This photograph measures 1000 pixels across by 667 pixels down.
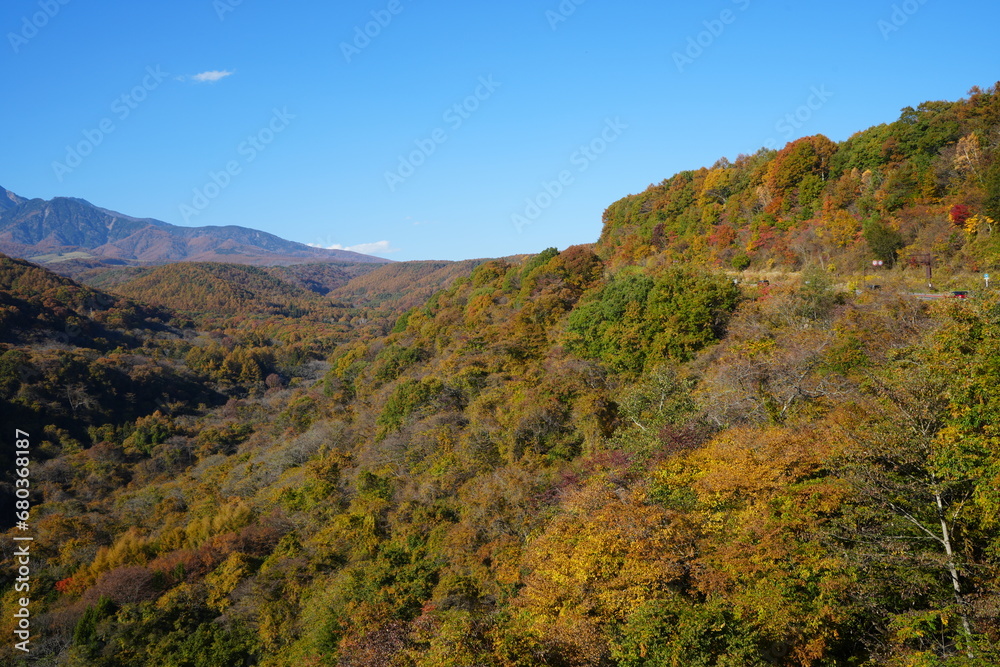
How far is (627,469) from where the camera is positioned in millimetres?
12688

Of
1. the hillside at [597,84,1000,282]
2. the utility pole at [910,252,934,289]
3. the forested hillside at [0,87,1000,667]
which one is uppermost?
the hillside at [597,84,1000,282]

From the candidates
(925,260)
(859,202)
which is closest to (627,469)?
(925,260)

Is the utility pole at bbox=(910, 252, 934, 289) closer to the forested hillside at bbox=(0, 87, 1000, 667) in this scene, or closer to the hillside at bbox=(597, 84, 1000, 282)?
the hillside at bbox=(597, 84, 1000, 282)

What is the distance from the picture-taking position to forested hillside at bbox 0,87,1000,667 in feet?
24.7

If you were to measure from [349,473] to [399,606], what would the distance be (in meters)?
8.71

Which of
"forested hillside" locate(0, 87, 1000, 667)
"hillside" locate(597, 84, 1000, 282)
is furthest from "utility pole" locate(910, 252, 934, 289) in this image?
"forested hillside" locate(0, 87, 1000, 667)

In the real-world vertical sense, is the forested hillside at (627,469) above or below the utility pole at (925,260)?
below

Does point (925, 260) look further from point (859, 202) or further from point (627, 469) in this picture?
point (627, 469)

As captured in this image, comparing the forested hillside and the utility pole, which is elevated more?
the utility pole

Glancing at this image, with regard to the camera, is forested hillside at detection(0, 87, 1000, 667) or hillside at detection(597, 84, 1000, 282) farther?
hillside at detection(597, 84, 1000, 282)

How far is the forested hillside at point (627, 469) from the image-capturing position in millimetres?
7540

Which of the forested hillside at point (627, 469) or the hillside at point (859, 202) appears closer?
the forested hillside at point (627, 469)

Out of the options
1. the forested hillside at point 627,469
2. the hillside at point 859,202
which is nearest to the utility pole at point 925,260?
the hillside at point 859,202

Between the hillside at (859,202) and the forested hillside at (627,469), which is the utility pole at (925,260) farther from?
the forested hillside at (627,469)
